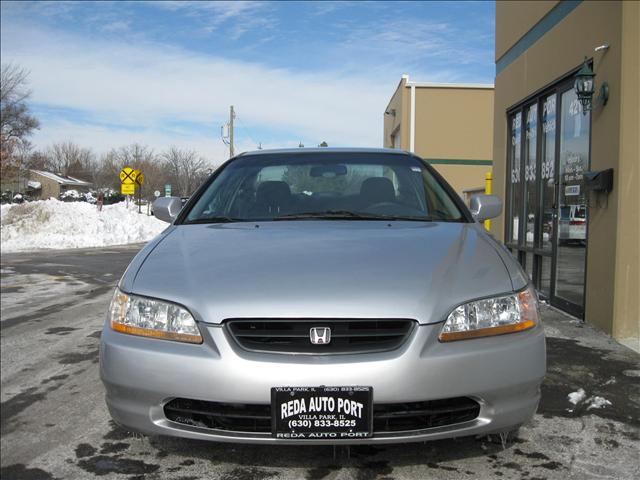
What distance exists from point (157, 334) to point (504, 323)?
144 cm

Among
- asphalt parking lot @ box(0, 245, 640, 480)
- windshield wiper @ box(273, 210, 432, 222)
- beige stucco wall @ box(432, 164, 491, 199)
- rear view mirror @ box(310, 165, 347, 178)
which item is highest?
beige stucco wall @ box(432, 164, 491, 199)

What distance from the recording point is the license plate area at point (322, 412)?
223 centimetres

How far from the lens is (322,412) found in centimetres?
225

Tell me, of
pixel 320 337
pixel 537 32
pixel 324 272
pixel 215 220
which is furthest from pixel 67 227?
pixel 320 337

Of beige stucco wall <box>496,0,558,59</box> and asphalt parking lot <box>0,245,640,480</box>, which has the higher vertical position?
beige stucco wall <box>496,0,558,59</box>

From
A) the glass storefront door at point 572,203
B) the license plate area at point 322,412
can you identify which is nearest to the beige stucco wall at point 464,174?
the glass storefront door at point 572,203

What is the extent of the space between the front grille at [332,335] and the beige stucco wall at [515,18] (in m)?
6.13

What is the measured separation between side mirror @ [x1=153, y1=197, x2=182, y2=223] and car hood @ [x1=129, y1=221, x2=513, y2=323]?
76 centimetres

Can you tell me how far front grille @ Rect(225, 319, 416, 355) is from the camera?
2314 mm

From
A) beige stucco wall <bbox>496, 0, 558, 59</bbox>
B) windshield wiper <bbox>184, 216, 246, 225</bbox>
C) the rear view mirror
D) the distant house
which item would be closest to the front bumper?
windshield wiper <bbox>184, 216, 246, 225</bbox>

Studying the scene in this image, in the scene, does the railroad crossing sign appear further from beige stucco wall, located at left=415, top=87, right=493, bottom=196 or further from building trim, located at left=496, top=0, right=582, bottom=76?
building trim, located at left=496, top=0, right=582, bottom=76

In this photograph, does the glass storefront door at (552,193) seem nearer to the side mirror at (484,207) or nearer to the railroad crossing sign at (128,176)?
the side mirror at (484,207)

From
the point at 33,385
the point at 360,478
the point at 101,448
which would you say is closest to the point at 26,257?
the point at 33,385

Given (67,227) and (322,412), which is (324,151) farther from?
(67,227)
